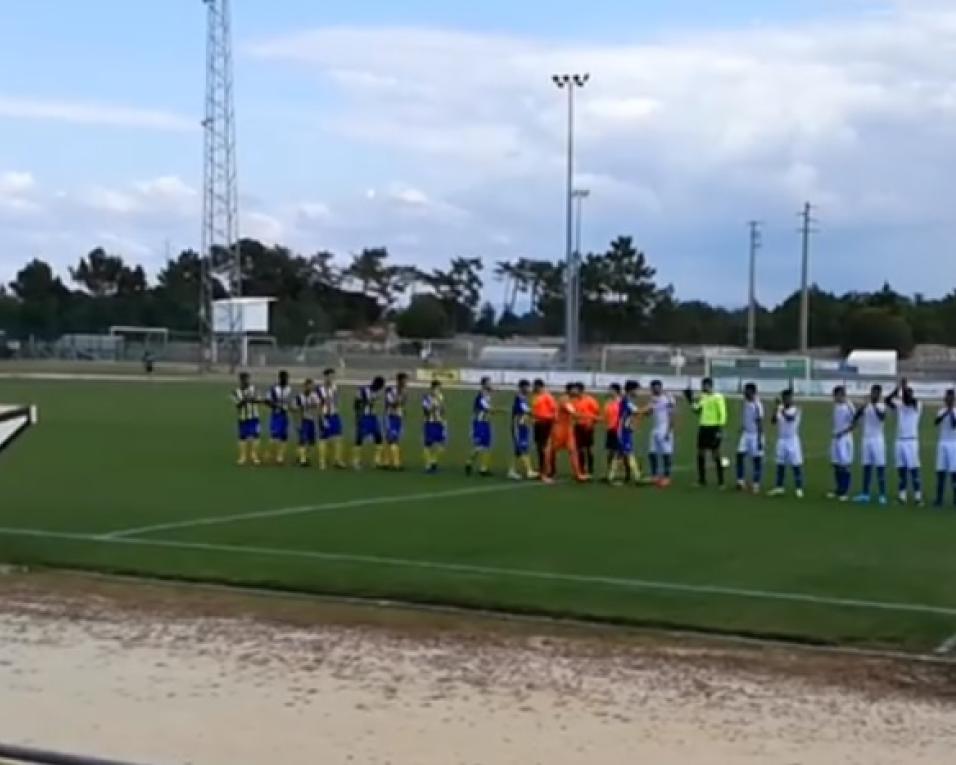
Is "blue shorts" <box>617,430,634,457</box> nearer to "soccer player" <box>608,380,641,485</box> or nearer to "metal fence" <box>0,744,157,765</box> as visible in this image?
"soccer player" <box>608,380,641,485</box>

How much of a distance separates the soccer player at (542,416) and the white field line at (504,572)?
35.9 ft

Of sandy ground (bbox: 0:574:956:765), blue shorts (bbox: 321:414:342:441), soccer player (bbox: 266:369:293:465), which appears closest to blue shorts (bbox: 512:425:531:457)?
blue shorts (bbox: 321:414:342:441)

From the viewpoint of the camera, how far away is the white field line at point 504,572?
15.3 m

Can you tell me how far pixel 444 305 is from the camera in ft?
483

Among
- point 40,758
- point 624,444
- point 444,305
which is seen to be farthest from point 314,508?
point 444,305

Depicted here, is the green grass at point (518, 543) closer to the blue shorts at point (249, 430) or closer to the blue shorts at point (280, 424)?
the blue shorts at point (249, 430)

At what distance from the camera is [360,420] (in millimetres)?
31625

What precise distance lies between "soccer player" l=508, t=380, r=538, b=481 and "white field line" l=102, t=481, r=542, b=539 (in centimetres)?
125

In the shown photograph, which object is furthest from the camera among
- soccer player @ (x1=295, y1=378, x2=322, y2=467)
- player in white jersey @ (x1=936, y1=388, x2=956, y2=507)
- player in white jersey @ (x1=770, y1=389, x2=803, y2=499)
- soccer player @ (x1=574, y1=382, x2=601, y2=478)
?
soccer player @ (x1=295, y1=378, x2=322, y2=467)

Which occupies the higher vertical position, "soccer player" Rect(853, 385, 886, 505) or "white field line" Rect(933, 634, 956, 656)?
"soccer player" Rect(853, 385, 886, 505)

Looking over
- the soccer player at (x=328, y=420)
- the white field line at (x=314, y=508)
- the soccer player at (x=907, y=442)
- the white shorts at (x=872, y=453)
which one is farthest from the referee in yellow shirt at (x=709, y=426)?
the soccer player at (x=328, y=420)

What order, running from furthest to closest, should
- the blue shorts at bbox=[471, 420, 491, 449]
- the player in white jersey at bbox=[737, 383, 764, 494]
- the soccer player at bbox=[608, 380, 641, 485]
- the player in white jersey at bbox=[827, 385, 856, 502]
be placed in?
the blue shorts at bbox=[471, 420, 491, 449], the soccer player at bbox=[608, 380, 641, 485], the player in white jersey at bbox=[737, 383, 764, 494], the player in white jersey at bbox=[827, 385, 856, 502]

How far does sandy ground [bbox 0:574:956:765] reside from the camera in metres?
9.41

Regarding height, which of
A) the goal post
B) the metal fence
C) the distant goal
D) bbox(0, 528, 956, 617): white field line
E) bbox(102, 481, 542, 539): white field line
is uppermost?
the distant goal
